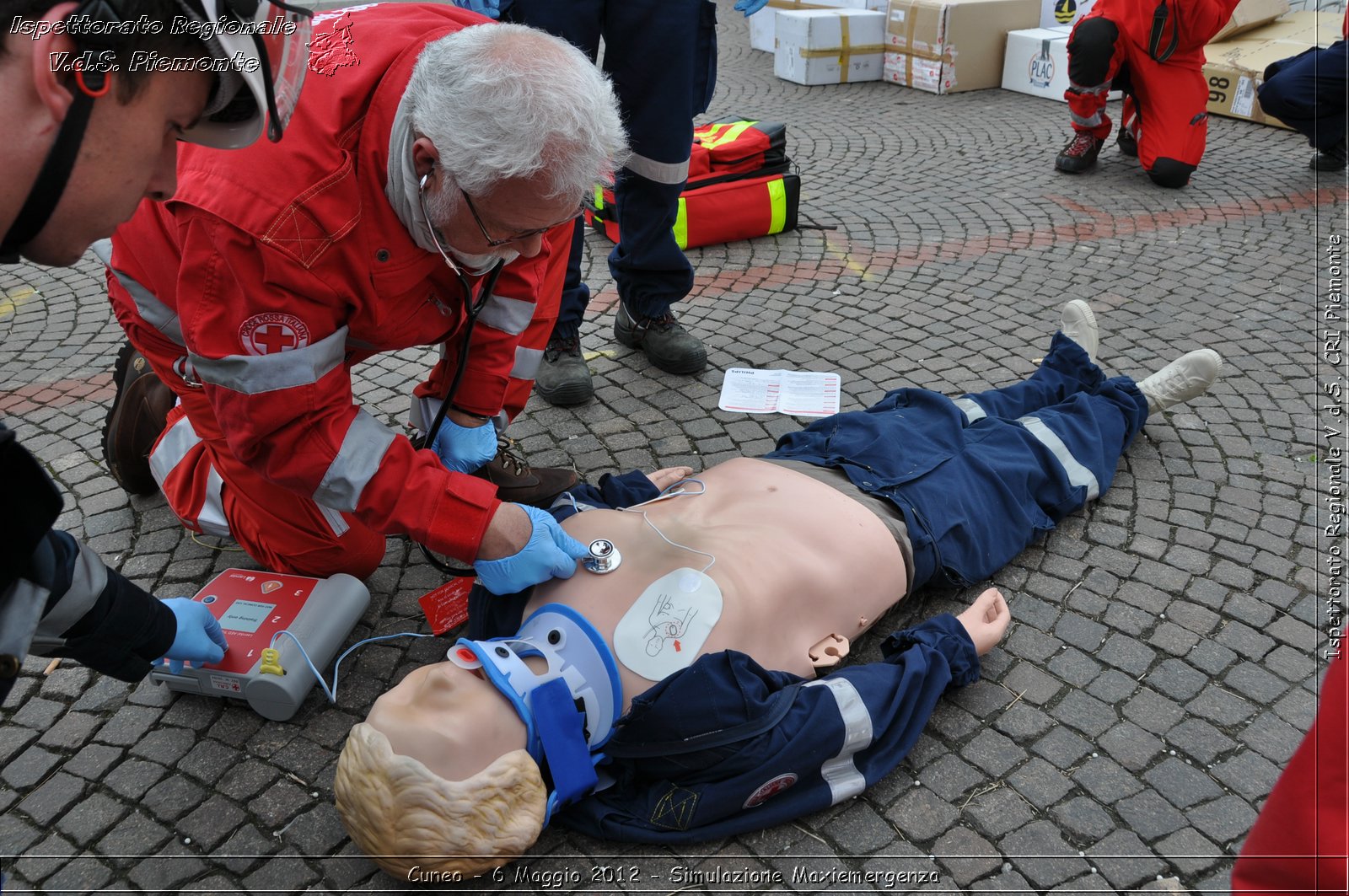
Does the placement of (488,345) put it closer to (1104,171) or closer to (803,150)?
(803,150)

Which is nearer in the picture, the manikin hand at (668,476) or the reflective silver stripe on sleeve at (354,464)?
the reflective silver stripe on sleeve at (354,464)

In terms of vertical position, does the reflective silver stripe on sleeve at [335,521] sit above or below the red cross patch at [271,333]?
below

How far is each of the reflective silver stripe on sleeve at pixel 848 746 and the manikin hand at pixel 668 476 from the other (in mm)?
912

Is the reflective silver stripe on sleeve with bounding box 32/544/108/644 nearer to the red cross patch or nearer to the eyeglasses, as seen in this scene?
the red cross patch

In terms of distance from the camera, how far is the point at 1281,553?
289 centimetres

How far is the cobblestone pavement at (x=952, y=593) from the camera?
210cm

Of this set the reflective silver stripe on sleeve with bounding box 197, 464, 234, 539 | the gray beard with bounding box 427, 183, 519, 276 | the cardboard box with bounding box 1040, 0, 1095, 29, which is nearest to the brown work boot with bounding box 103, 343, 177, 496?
the reflective silver stripe on sleeve with bounding box 197, 464, 234, 539

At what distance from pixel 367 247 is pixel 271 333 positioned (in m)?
0.30

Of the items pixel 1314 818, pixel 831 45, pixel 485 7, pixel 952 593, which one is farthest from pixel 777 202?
pixel 1314 818

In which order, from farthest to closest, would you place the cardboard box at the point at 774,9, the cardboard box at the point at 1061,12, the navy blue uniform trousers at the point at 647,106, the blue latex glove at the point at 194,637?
the cardboard box at the point at 774,9 → the cardboard box at the point at 1061,12 → the navy blue uniform trousers at the point at 647,106 → the blue latex glove at the point at 194,637

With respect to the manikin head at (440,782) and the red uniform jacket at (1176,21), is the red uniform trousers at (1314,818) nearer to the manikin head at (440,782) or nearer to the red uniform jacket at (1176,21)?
the manikin head at (440,782)

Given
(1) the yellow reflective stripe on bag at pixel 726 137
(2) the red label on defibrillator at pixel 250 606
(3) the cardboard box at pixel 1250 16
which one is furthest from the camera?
(3) the cardboard box at pixel 1250 16

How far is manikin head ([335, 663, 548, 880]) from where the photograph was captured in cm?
182

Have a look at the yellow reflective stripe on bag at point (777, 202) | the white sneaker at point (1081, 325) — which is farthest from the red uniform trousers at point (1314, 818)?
the yellow reflective stripe on bag at point (777, 202)
